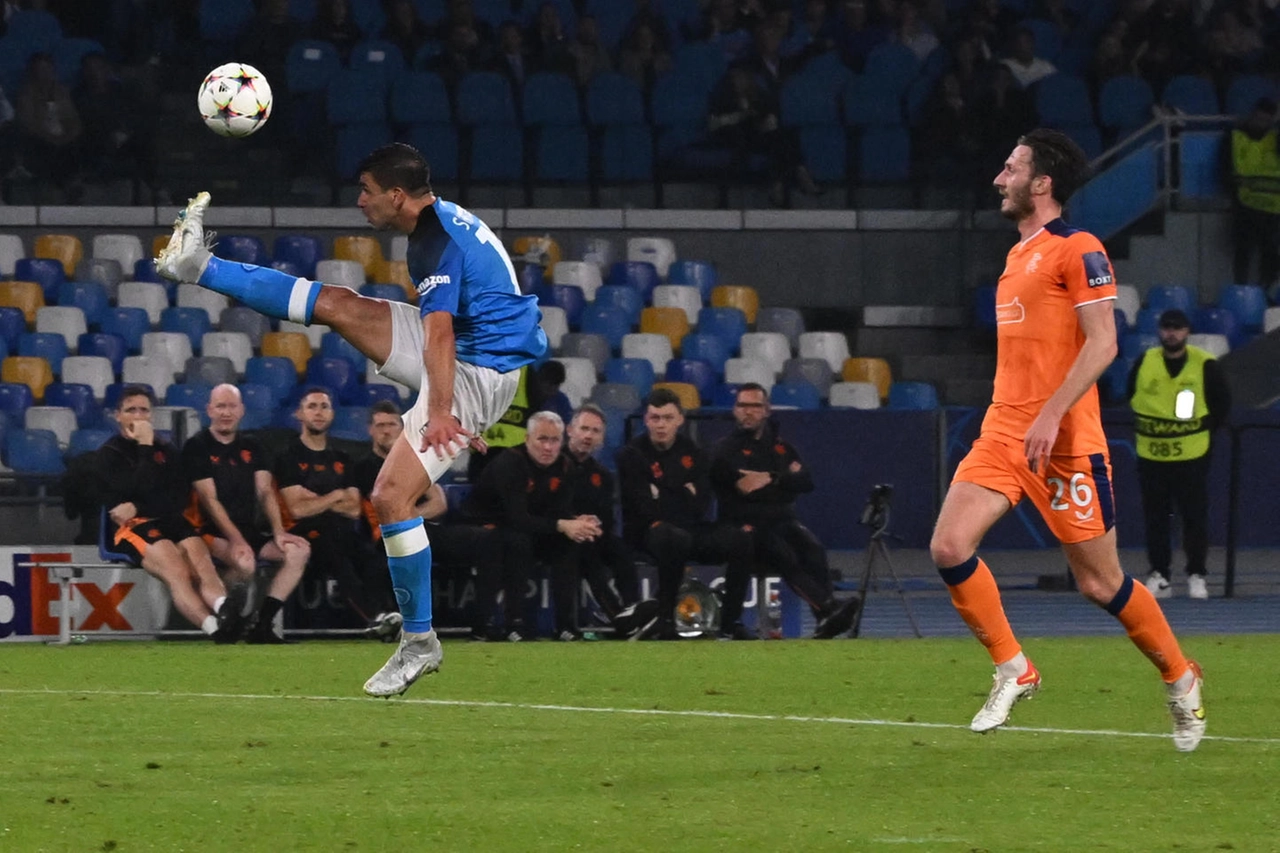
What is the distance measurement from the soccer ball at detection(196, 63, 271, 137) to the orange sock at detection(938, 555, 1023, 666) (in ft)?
11.4

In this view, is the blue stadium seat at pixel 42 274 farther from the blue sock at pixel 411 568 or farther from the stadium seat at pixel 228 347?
the blue sock at pixel 411 568

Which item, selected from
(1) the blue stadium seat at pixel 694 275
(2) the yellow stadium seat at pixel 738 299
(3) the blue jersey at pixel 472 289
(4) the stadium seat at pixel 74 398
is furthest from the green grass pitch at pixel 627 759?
(1) the blue stadium seat at pixel 694 275

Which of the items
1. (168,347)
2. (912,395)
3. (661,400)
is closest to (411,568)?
(661,400)

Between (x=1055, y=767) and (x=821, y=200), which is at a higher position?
(x=821, y=200)

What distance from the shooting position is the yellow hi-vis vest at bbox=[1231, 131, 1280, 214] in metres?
20.4

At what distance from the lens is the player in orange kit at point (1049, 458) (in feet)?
23.0

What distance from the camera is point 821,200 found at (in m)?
20.5

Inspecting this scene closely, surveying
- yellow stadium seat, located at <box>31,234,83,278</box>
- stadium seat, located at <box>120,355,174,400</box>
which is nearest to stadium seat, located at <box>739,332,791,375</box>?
stadium seat, located at <box>120,355,174,400</box>

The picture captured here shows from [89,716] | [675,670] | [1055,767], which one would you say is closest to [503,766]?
[1055,767]

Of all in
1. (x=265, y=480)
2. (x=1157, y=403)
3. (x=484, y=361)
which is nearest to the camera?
(x=484, y=361)

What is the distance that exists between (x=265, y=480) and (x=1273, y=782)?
7.55 m

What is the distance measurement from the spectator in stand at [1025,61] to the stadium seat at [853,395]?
4.22 metres

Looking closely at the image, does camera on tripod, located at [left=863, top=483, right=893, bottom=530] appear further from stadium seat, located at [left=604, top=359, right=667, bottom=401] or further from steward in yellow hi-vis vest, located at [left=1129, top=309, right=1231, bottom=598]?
stadium seat, located at [left=604, top=359, right=667, bottom=401]

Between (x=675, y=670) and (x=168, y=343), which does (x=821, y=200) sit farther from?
(x=675, y=670)
